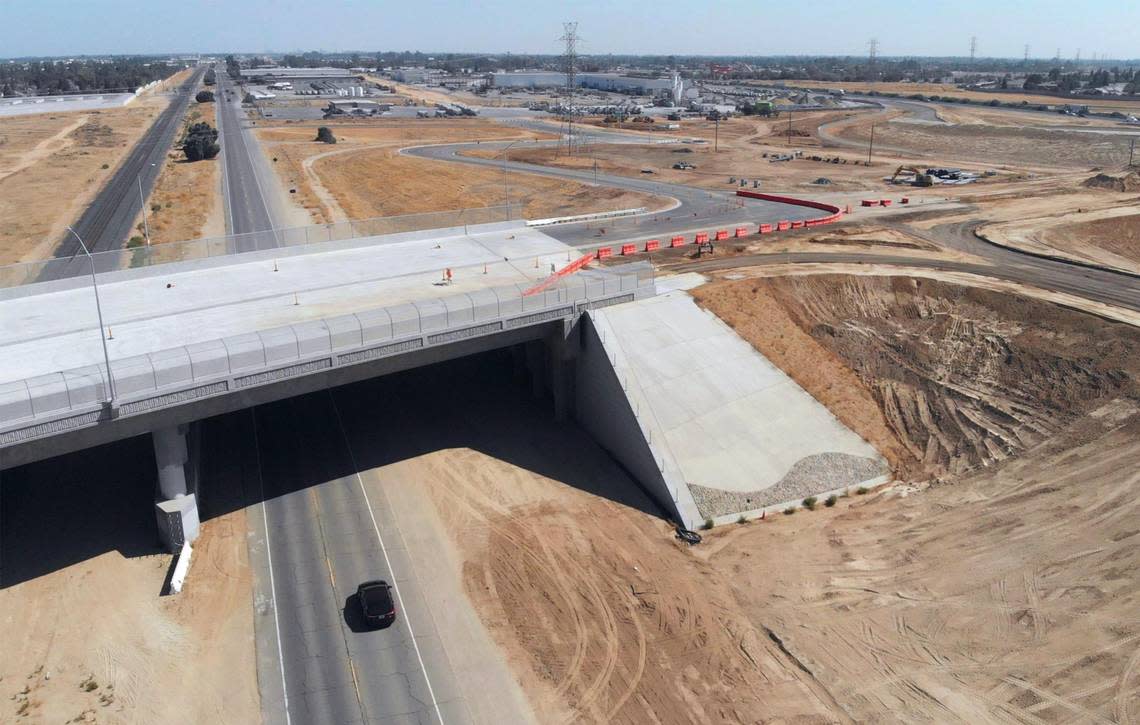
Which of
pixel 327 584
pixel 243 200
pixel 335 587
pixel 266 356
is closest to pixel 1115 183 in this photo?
pixel 266 356

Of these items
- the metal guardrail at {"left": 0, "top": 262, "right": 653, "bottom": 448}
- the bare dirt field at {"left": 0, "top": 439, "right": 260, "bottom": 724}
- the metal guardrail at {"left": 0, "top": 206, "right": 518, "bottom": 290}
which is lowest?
the bare dirt field at {"left": 0, "top": 439, "right": 260, "bottom": 724}

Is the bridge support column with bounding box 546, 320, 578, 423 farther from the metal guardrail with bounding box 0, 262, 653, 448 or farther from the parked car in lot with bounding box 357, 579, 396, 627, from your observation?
the parked car in lot with bounding box 357, 579, 396, 627

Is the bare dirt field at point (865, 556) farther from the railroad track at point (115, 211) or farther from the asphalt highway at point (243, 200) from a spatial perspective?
the railroad track at point (115, 211)

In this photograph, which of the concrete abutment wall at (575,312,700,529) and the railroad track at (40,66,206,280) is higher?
the railroad track at (40,66,206,280)

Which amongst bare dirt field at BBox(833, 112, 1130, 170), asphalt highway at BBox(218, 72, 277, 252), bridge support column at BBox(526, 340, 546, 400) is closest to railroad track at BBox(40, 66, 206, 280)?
asphalt highway at BBox(218, 72, 277, 252)

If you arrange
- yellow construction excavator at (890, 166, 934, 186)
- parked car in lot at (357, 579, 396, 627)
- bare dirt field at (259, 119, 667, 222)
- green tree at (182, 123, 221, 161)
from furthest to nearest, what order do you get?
1. green tree at (182, 123, 221, 161)
2. yellow construction excavator at (890, 166, 934, 186)
3. bare dirt field at (259, 119, 667, 222)
4. parked car in lot at (357, 579, 396, 627)

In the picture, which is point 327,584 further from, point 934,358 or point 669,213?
point 669,213

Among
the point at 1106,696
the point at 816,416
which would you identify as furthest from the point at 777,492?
the point at 1106,696
